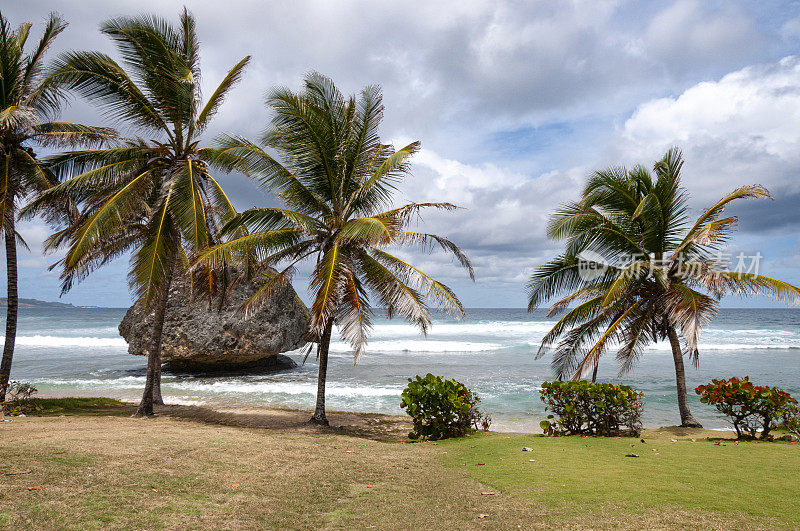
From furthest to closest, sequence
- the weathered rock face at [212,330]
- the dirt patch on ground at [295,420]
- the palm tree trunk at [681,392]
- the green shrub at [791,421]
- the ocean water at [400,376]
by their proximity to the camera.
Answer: the weathered rock face at [212,330] < the ocean water at [400,376] < the palm tree trunk at [681,392] < the dirt patch on ground at [295,420] < the green shrub at [791,421]

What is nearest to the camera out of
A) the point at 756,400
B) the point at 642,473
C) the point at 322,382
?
the point at 642,473

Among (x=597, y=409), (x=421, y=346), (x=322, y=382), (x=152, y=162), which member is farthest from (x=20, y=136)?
(x=421, y=346)

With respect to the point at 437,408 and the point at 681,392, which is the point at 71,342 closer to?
the point at 437,408

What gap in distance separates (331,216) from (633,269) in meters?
6.58

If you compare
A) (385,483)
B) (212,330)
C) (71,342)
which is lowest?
(71,342)

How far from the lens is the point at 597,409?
26.6ft

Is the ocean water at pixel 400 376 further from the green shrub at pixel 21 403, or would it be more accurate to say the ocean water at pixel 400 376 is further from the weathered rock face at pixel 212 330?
the green shrub at pixel 21 403

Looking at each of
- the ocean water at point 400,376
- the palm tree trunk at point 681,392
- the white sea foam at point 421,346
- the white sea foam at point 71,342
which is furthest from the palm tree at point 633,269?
the white sea foam at point 71,342

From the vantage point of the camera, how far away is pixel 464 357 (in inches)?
1142

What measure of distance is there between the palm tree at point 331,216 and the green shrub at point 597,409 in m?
2.69

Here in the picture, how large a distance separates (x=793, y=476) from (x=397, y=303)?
258 inches

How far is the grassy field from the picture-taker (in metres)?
3.86

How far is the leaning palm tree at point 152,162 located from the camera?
10078mm

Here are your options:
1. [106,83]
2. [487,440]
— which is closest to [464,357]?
[487,440]
